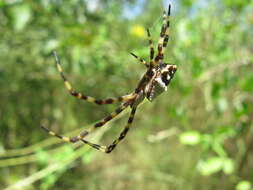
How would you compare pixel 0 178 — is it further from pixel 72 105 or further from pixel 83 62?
pixel 83 62

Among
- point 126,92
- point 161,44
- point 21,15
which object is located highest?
point 126,92

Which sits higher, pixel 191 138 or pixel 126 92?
pixel 126 92

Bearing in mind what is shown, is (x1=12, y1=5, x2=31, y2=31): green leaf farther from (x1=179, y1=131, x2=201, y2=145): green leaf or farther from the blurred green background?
(x1=179, y1=131, x2=201, y2=145): green leaf

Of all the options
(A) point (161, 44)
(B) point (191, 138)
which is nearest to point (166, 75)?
(A) point (161, 44)

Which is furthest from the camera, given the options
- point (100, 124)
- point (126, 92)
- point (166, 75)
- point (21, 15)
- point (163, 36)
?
point (126, 92)

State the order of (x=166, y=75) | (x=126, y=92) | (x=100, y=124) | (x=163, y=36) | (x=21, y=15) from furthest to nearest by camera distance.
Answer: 1. (x=126, y=92)
2. (x=21, y=15)
3. (x=100, y=124)
4. (x=163, y=36)
5. (x=166, y=75)

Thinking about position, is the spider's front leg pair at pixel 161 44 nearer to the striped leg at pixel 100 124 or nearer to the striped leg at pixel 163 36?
the striped leg at pixel 163 36

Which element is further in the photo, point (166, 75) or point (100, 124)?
point (100, 124)

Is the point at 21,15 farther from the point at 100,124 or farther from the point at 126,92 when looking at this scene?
the point at 126,92
